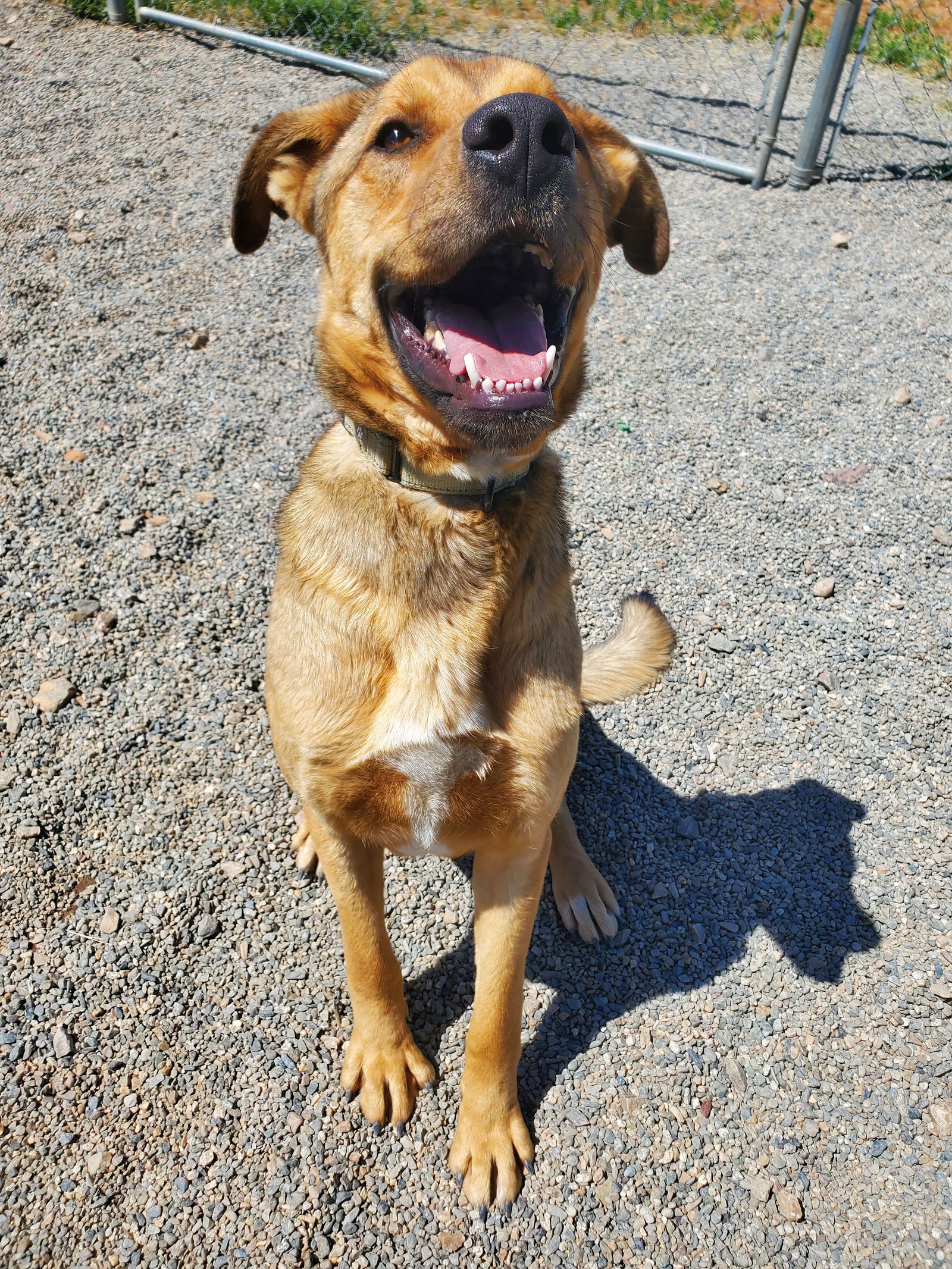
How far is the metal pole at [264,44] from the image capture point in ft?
25.7

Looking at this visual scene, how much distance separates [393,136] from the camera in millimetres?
2262

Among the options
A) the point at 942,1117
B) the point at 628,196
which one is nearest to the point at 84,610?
the point at 628,196

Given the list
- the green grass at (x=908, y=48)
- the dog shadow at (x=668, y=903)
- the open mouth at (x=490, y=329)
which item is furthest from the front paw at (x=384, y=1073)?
the green grass at (x=908, y=48)

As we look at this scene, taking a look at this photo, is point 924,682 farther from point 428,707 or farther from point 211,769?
point 211,769

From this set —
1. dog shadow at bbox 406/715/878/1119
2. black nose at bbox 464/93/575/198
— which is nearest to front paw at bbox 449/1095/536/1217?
dog shadow at bbox 406/715/878/1119

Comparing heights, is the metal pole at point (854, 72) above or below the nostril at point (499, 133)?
below

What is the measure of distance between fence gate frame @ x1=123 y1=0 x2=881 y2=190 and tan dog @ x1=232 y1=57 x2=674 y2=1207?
17.4 feet

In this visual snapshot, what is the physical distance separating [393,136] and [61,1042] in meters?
2.83

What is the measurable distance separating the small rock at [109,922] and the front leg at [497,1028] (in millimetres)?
1307

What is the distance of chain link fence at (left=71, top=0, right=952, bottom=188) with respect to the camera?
25.0 ft

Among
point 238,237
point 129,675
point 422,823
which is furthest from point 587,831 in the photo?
point 238,237

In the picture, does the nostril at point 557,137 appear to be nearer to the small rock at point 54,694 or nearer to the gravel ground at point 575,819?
the gravel ground at point 575,819

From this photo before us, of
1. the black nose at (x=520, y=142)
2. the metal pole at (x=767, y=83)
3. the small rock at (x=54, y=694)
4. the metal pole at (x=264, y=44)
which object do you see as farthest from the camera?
the metal pole at (x=264, y=44)

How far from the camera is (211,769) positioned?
11.7 feet
